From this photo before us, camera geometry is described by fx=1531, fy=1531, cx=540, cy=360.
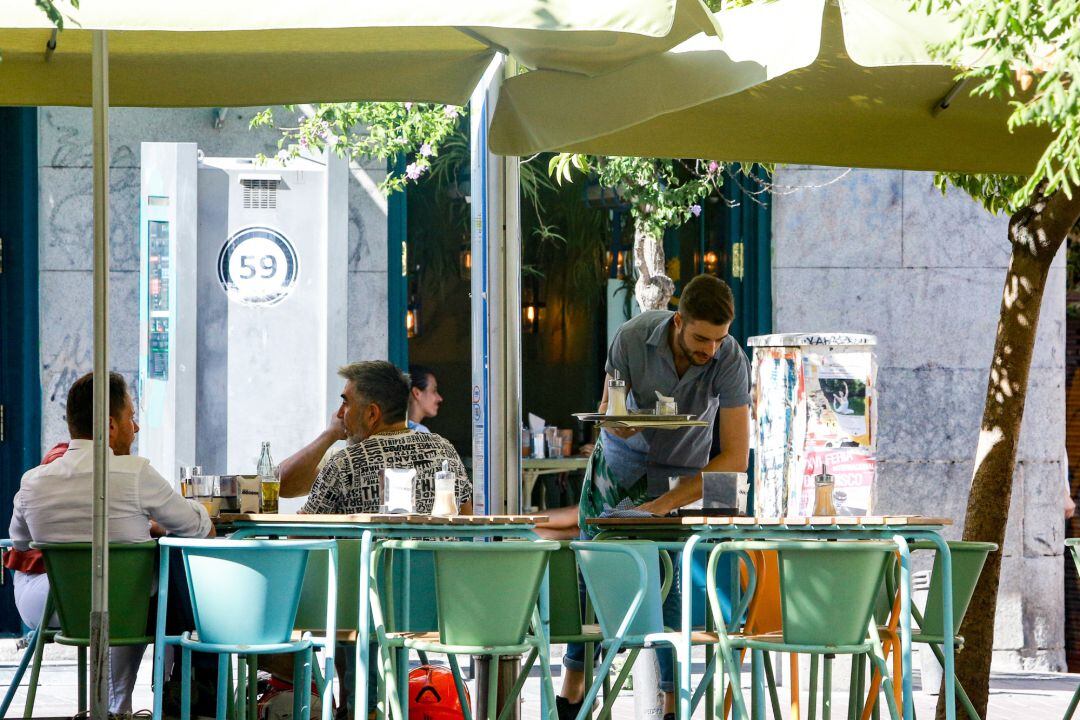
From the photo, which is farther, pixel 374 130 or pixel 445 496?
pixel 374 130

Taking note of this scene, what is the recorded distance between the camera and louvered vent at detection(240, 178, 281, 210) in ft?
26.9

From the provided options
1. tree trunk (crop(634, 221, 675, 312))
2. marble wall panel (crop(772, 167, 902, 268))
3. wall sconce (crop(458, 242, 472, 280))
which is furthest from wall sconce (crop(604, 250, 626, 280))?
marble wall panel (crop(772, 167, 902, 268))

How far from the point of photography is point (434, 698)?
5.52m

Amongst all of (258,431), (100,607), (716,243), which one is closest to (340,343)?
(258,431)

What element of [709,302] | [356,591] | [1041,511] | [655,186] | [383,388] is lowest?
[1041,511]

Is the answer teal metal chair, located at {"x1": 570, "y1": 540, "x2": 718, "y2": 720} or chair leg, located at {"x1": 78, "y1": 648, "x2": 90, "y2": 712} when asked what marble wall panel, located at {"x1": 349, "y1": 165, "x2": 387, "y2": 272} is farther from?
teal metal chair, located at {"x1": 570, "y1": 540, "x2": 718, "y2": 720}

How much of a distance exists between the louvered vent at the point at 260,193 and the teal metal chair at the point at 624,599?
3.83m

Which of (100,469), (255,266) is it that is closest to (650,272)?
(255,266)

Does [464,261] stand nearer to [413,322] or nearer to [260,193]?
[413,322]

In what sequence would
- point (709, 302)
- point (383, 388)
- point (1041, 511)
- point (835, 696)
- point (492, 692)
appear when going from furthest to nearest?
point (1041, 511) < point (835, 696) < point (709, 302) < point (383, 388) < point (492, 692)

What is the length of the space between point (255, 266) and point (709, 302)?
3008 millimetres

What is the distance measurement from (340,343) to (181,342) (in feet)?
2.75

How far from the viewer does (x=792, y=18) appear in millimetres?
4637

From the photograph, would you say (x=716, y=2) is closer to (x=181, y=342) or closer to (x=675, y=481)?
(x=675, y=481)
